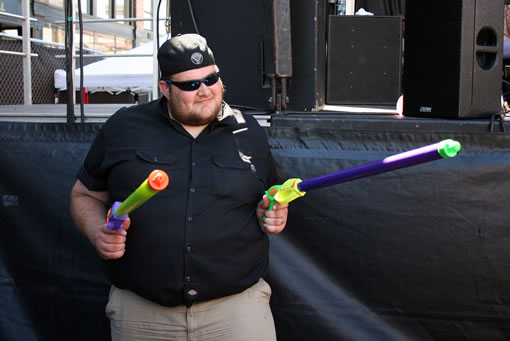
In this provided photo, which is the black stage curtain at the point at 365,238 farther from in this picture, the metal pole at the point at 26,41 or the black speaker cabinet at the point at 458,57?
the metal pole at the point at 26,41

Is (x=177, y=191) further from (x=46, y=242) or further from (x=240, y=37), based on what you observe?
(x=240, y=37)

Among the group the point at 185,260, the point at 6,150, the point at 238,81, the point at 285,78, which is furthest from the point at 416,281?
the point at 6,150

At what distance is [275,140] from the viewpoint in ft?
8.15

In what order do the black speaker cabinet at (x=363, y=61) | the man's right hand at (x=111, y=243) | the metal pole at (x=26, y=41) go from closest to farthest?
1. the man's right hand at (x=111, y=243)
2. the black speaker cabinet at (x=363, y=61)
3. the metal pole at (x=26, y=41)

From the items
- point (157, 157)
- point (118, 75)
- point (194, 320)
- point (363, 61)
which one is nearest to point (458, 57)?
point (157, 157)

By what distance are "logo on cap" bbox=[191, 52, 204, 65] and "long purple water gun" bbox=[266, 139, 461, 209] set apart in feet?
1.95

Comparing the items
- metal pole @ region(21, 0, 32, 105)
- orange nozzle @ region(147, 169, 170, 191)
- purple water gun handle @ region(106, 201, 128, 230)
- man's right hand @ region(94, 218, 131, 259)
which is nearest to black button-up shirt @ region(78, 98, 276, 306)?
man's right hand @ region(94, 218, 131, 259)

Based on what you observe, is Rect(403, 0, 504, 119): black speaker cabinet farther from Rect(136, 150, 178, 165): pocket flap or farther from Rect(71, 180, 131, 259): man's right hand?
Rect(71, 180, 131, 259): man's right hand

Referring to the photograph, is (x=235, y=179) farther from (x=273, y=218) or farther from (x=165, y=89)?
(x=165, y=89)

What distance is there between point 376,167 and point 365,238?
116 centimetres

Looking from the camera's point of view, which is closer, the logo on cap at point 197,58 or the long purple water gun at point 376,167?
the long purple water gun at point 376,167

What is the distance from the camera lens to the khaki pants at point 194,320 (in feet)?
6.52

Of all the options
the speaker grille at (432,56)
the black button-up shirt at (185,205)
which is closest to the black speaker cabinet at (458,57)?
the speaker grille at (432,56)

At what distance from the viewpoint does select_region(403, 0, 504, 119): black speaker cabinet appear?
242cm
